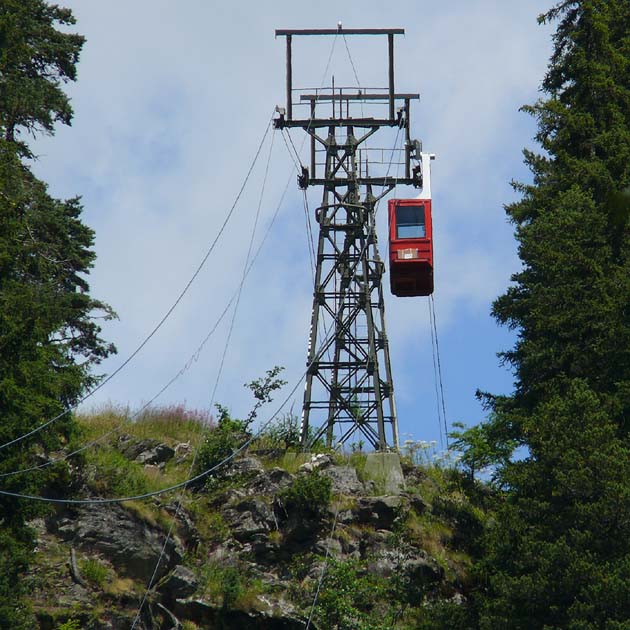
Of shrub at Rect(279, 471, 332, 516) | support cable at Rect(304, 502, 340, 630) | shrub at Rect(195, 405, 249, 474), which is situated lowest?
support cable at Rect(304, 502, 340, 630)

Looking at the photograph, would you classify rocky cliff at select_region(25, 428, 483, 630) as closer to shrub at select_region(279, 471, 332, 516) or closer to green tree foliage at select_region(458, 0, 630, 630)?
shrub at select_region(279, 471, 332, 516)

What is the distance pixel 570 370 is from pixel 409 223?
6.30 meters

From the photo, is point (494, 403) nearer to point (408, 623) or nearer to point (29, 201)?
point (408, 623)

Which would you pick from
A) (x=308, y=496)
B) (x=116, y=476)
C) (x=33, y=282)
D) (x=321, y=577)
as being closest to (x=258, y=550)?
(x=308, y=496)

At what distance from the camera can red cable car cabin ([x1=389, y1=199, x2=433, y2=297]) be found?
31.8 meters

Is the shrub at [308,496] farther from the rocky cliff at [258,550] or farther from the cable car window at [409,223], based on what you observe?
the cable car window at [409,223]

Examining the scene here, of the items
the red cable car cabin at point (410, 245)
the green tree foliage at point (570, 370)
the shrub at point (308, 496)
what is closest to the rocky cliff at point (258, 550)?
the shrub at point (308, 496)

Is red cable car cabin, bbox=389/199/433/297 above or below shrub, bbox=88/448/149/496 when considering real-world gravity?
above

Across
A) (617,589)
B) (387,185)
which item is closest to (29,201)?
(387,185)

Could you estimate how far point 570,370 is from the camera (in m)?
27.6

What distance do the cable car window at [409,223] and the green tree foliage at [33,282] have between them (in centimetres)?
728

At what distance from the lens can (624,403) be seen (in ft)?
84.9

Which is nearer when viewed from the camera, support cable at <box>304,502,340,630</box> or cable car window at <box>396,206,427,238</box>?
support cable at <box>304,502,340,630</box>

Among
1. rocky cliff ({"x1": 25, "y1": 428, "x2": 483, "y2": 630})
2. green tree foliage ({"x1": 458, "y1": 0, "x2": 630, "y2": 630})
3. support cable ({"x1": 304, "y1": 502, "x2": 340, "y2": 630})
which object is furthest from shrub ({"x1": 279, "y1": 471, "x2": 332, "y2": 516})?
green tree foliage ({"x1": 458, "y1": 0, "x2": 630, "y2": 630})
